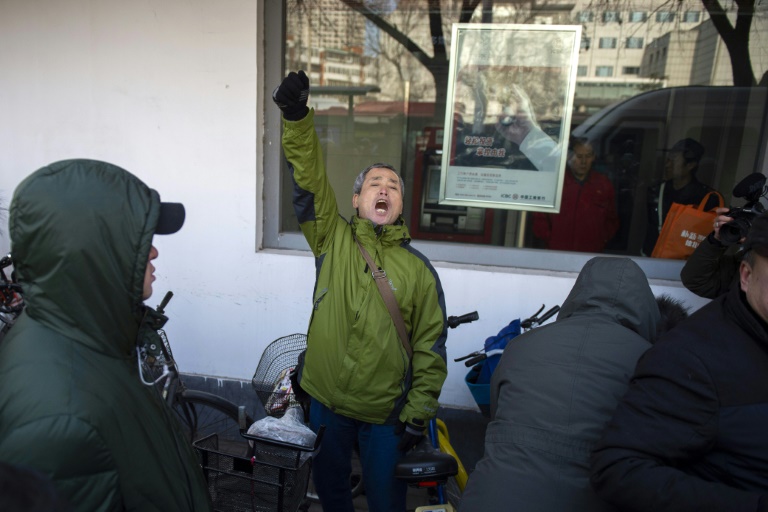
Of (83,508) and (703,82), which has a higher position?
(703,82)

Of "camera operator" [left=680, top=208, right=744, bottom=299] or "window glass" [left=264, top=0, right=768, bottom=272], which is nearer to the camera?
"camera operator" [left=680, top=208, right=744, bottom=299]

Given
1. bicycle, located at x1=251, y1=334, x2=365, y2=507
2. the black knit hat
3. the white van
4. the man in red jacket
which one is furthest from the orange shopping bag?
bicycle, located at x1=251, y1=334, x2=365, y2=507

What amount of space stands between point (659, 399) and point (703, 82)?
4.29 m

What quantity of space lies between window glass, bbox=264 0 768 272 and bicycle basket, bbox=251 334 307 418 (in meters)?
1.17

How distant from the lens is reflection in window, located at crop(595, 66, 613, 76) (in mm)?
4523

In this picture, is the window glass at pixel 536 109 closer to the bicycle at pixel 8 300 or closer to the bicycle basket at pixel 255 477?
the bicycle at pixel 8 300

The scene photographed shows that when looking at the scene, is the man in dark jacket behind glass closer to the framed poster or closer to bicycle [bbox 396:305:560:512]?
bicycle [bbox 396:305:560:512]

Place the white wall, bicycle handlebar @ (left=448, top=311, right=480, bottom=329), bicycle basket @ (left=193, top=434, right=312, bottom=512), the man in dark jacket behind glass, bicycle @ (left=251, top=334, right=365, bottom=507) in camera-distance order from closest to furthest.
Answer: the man in dark jacket behind glass < bicycle basket @ (left=193, top=434, right=312, bottom=512) < bicycle @ (left=251, top=334, right=365, bottom=507) < bicycle handlebar @ (left=448, top=311, right=480, bottom=329) < the white wall

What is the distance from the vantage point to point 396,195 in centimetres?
242

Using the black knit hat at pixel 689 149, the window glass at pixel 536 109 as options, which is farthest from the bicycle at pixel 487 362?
the black knit hat at pixel 689 149

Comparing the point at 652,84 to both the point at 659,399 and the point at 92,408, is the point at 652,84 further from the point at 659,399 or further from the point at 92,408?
the point at 92,408

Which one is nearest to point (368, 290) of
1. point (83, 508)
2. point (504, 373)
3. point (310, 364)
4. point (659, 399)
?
point (310, 364)

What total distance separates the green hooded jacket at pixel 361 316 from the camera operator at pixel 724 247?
1.43m

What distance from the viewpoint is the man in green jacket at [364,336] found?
221 cm
